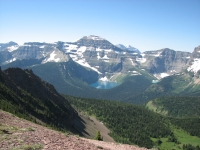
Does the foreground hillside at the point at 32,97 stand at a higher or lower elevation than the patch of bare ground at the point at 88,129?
higher

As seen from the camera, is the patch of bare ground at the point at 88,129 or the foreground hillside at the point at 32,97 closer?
the foreground hillside at the point at 32,97

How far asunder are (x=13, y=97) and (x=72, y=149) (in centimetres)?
7521

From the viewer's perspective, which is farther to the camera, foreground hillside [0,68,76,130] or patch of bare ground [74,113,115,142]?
patch of bare ground [74,113,115,142]

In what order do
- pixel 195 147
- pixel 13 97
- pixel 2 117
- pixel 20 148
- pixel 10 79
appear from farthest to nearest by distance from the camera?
pixel 195 147
pixel 10 79
pixel 13 97
pixel 2 117
pixel 20 148

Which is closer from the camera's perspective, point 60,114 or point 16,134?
point 16,134

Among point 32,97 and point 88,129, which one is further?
point 88,129

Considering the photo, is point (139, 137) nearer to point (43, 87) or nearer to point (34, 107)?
point (43, 87)

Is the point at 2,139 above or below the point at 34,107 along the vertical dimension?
above

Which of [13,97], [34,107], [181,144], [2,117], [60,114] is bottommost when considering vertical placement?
[181,144]

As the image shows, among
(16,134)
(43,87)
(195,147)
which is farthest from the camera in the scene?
(195,147)

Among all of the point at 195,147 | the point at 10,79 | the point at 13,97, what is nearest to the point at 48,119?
the point at 13,97

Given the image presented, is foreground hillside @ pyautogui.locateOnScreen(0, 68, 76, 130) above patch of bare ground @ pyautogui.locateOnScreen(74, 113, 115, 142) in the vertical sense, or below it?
above

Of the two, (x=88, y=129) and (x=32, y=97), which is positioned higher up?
(x=32, y=97)

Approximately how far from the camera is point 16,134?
30.4 meters
